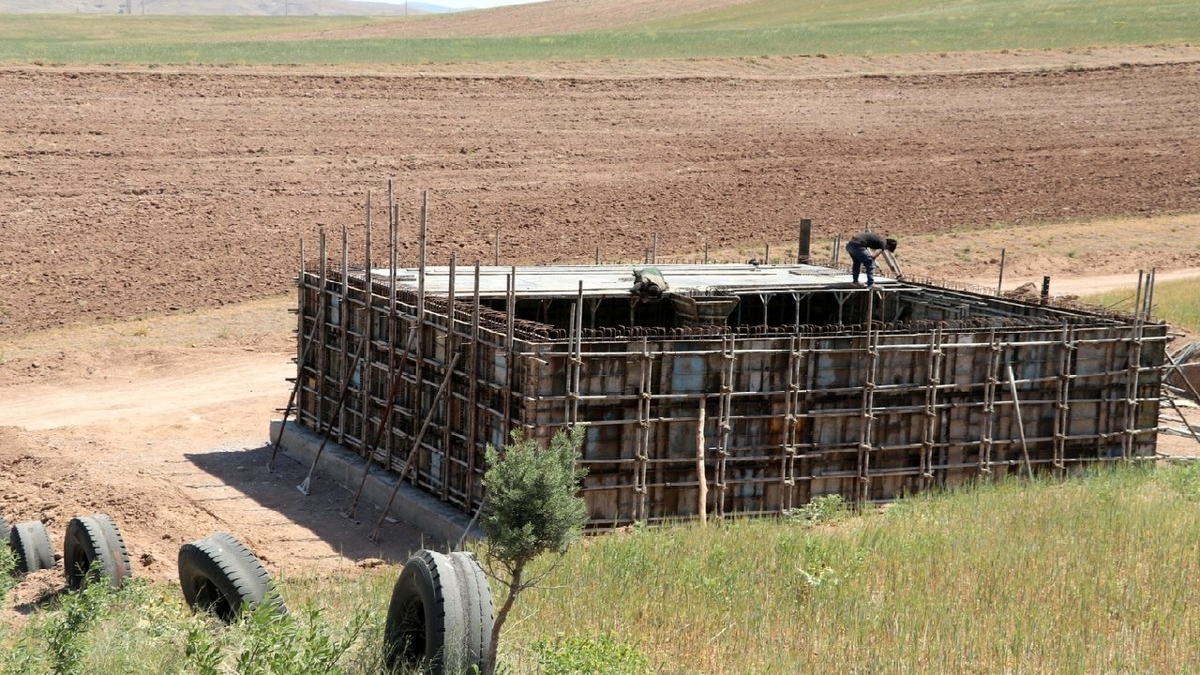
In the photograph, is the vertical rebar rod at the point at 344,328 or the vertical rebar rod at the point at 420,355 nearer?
the vertical rebar rod at the point at 420,355

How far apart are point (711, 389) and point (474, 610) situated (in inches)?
A: 343

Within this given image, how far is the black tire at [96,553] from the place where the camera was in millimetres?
18656

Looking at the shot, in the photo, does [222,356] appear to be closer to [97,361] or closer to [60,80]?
[97,361]

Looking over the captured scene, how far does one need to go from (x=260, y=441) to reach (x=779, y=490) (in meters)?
11.1

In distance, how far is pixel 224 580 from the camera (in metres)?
17.1

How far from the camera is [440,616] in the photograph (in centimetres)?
1398

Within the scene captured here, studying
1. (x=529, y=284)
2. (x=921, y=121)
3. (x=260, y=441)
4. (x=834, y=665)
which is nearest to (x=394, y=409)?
(x=529, y=284)

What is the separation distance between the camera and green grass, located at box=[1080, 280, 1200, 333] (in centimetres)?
3669

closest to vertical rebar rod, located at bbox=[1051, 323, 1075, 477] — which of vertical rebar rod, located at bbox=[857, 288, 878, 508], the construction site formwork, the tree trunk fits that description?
the construction site formwork

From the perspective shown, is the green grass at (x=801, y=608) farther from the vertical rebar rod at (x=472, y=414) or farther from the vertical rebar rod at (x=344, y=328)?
the vertical rebar rod at (x=344, y=328)

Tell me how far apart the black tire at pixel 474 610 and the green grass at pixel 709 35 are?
44739 millimetres

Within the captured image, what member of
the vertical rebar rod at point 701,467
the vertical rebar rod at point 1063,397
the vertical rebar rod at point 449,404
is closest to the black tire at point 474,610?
the vertical rebar rod at point 701,467

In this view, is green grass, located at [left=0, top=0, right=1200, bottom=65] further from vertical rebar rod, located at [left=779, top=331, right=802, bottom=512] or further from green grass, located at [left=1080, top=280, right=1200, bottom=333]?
vertical rebar rod, located at [left=779, top=331, right=802, bottom=512]

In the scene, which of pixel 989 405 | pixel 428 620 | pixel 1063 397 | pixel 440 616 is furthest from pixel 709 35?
pixel 440 616
